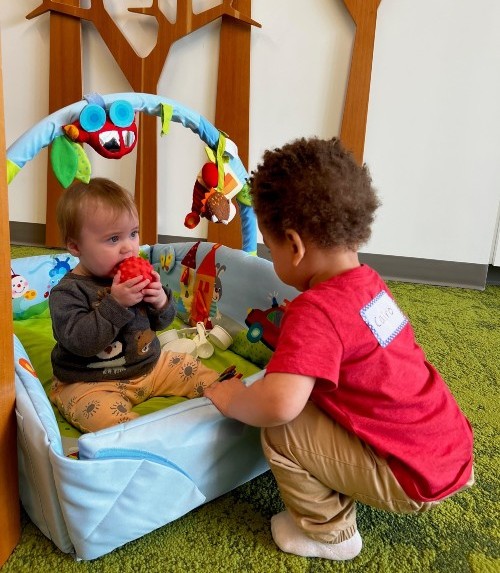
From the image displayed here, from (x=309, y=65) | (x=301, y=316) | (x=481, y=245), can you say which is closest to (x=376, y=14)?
(x=309, y=65)

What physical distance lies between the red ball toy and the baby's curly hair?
0.95ft

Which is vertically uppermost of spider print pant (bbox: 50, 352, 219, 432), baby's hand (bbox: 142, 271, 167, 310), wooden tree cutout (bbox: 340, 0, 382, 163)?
wooden tree cutout (bbox: 340, 0, 382, 163)

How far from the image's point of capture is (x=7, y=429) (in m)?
0.77

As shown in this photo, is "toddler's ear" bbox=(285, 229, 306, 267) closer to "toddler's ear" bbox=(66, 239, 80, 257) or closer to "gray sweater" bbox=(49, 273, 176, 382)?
"gray sweater" bbox=(49, 273, 176, 382)

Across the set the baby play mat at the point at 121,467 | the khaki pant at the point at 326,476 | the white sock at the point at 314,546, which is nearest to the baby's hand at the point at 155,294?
the baby play mat at the point at 121,467

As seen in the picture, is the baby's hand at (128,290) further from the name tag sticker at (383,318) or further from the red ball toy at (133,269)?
the name tag sticker at (383,318)

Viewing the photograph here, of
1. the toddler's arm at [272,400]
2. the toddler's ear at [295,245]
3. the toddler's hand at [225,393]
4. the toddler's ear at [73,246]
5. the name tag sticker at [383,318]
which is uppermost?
the toddler's ear at [295,245]

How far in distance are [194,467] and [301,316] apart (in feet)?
1.01

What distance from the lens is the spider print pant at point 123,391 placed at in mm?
967

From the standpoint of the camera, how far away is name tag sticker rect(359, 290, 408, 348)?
75 centimetres

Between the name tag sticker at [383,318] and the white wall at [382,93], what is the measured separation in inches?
56.7

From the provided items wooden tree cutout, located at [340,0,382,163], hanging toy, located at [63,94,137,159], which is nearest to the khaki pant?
hanging toy, located at [63,94,137,159]

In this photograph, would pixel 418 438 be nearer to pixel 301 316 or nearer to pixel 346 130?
pixel 301 316

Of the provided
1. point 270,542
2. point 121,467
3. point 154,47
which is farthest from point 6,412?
point 154,47
